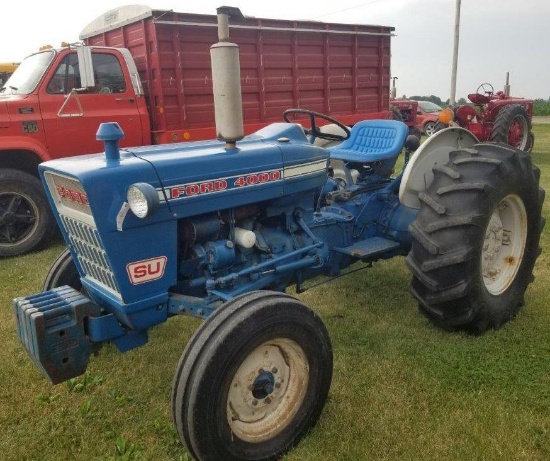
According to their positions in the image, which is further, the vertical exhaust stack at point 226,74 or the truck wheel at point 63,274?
the truck wheel at point 63,274

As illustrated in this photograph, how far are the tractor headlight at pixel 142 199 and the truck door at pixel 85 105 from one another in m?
3.88

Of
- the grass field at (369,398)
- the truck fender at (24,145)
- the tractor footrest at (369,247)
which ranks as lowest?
the grass field at (369,398)

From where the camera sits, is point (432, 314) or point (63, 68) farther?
point (63, 68)

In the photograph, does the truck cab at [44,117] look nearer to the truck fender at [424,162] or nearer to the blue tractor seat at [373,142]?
the blue tractor seat at [373,142]

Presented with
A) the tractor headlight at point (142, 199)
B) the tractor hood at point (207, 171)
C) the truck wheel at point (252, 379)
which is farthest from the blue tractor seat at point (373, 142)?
the tractor headlight at point (142, 199)

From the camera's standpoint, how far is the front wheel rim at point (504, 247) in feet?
11.3

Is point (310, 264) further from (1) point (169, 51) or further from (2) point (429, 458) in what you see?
(1) point (169, 51)

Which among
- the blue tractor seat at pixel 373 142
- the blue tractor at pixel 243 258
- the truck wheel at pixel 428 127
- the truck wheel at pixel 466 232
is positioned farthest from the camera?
the truck wheel at pixel 428 127

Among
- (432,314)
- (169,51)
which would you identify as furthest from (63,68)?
(432,314)

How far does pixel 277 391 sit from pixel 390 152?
2.01 m

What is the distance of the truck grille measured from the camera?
7.75 feet

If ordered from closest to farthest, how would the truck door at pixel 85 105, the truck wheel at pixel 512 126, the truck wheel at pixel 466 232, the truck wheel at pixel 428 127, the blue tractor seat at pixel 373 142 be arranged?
the truck wheel at pixel 466 232, the blue tractor seat at pixel 373 142, the truck door at pixel 85 105, the truck wheel at pixel 512 126, the truck wheel at pixel 428 127

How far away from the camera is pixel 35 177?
5609 mm

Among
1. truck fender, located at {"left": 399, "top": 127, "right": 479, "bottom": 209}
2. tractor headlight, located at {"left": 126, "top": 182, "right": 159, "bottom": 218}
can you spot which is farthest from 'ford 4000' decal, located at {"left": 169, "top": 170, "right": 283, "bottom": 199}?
truck fender, located at {"left": 399, "top": 127, "right": 479, "bottom": 209}
